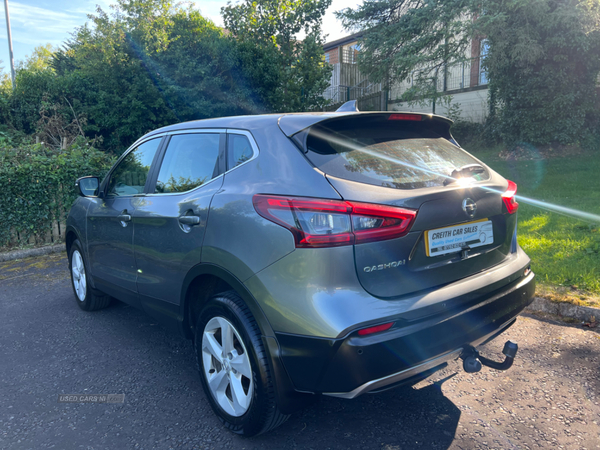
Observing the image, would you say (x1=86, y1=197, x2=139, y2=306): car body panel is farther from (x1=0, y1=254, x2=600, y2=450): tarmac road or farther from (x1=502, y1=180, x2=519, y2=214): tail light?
(x1=502, y1=180, x2=519, y2=214): tail light

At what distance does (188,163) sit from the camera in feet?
10.6

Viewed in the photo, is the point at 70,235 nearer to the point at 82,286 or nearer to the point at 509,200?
the point at 82,286

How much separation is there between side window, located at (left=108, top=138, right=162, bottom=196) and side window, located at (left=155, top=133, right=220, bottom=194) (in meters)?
0.29

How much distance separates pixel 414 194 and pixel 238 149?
1.11m

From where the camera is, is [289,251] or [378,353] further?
[289,251]

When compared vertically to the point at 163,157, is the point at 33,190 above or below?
below

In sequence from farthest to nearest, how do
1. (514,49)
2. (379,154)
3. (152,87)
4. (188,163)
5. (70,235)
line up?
1. (152,87)
2. (514,49)
3. (70,235)
4. (188,163)
5. (379,154)

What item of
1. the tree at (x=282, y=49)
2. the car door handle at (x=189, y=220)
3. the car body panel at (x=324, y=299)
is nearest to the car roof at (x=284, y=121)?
the car door handle at (x=189, y=220)

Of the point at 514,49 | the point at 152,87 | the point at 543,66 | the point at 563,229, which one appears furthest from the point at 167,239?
the point at 152,87

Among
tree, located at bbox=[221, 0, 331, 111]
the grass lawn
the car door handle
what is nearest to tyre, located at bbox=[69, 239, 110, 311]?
the car door handle

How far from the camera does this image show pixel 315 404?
9.82ft

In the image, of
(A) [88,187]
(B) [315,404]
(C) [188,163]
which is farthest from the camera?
(A) [88,187]

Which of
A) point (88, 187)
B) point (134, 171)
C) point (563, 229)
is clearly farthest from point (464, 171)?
point (563, 229)

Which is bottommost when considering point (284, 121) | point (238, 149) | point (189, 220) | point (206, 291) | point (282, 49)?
point (206, 291)
